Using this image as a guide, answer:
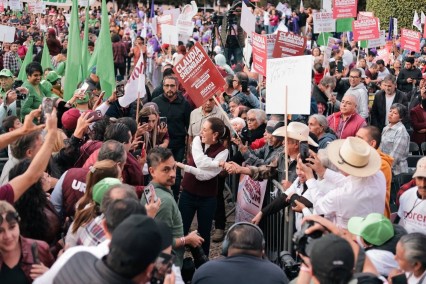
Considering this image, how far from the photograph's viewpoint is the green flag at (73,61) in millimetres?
10406

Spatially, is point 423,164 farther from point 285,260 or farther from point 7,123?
point 7,123

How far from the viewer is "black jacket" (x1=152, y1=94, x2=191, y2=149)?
9680 millimetres

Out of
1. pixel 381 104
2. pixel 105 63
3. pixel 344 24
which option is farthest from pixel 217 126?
pixel 344 24

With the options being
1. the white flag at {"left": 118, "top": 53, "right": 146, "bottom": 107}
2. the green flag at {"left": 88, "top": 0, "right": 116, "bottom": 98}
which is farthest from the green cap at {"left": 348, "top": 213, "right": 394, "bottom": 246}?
the green flag at {"left": 88, "top": 0, "right": 116, "bottom": 98}

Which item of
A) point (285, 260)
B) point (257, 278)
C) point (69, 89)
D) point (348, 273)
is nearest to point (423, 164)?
point (285, 260)

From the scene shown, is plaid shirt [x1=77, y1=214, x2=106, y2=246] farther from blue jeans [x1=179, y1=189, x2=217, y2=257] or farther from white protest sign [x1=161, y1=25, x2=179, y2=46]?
white protest sign [x1=161, y1=25, x2=179, y2=46]

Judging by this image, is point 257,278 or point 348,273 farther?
point 257,278

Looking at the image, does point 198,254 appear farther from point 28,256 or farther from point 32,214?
point 28,256

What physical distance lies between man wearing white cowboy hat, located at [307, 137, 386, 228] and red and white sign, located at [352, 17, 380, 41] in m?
11.2

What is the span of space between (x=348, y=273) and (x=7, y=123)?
463 cm

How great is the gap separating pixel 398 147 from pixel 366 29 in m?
7.75

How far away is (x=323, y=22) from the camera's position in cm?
1822

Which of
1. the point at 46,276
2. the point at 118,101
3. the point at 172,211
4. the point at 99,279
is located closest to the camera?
the point at 99,279

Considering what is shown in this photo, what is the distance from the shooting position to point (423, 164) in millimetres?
6184
